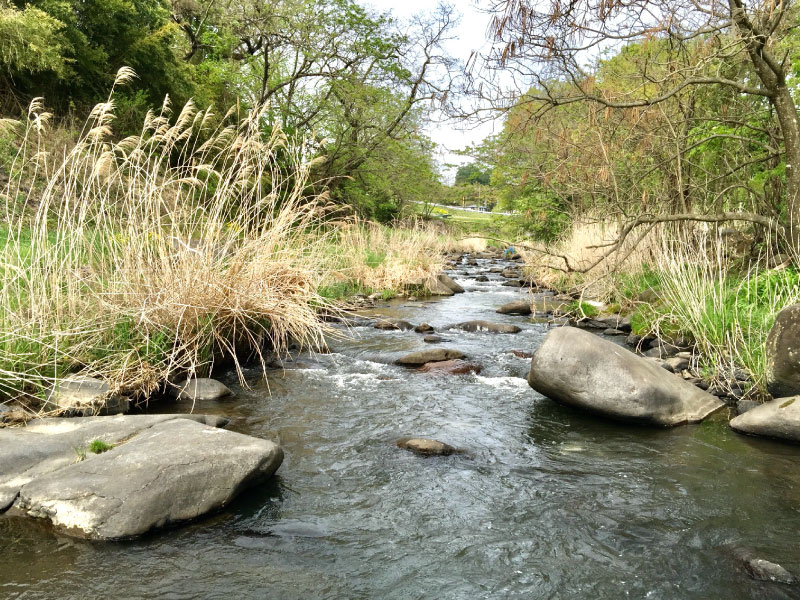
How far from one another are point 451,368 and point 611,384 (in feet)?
6.26

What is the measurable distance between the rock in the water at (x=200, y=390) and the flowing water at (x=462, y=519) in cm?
15

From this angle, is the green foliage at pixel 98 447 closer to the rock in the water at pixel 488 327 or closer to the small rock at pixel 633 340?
the rock in the water at pixel 488 327

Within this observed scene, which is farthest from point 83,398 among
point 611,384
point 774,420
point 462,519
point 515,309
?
point 515,309

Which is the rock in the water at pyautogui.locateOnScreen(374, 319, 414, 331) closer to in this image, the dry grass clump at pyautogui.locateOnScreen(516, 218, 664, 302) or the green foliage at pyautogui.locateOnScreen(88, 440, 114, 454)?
the dry grass clump at pyautogui.locateOnScreen(516, 218, 664, 302)

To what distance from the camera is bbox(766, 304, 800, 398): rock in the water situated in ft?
14.3

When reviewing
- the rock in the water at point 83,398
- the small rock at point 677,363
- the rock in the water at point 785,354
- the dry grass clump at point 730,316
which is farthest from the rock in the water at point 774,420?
the rock in the water at point 83,398

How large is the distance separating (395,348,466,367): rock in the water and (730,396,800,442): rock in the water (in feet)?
9.51

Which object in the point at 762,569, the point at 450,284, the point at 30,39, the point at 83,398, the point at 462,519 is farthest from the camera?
the point at 450,284

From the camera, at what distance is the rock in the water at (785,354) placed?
4355 mm

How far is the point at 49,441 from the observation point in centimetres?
342

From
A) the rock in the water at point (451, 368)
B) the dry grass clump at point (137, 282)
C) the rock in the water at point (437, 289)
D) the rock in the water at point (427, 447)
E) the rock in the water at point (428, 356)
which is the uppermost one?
the dry grass clump at point (137, 282)

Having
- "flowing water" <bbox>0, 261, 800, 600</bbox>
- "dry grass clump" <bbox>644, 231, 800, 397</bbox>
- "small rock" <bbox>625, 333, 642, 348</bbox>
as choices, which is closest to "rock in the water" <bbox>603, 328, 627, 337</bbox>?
"small rock" <bbox>625, 333, 642, 348</bbox>

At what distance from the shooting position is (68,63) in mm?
11711

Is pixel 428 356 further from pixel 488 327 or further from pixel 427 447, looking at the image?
pixel 427 447
